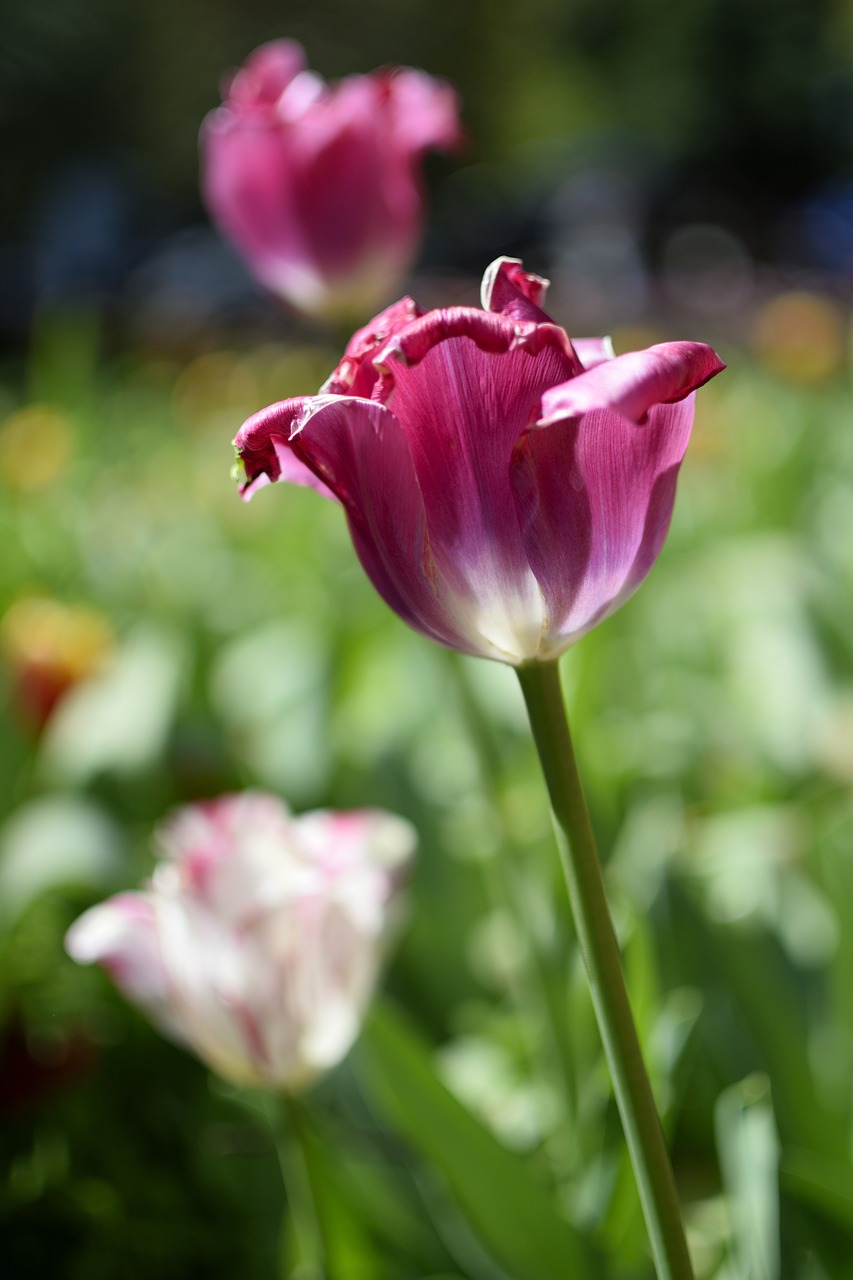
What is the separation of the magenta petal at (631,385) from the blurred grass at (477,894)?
1.28 ft

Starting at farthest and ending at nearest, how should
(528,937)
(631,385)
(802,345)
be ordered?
(802,345)
(528,937)
(631,385)

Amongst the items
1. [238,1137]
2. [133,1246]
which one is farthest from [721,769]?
[133,1246]

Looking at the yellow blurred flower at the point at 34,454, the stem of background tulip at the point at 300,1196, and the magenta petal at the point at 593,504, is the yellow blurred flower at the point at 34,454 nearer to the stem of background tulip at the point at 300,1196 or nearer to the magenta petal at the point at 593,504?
the stem of background tulip at the point at 300,1196

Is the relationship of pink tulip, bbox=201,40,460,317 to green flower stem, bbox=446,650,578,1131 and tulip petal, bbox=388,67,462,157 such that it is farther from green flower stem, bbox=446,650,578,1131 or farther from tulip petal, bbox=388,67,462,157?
green flower stem, bbox=446,650,578,1131

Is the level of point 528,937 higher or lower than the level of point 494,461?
lower

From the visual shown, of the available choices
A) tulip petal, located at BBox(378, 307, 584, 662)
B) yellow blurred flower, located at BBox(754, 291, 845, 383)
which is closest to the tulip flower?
tulip petal, located at BBox(378, 307, 584, 662)

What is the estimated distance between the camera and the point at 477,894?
1.22 meters

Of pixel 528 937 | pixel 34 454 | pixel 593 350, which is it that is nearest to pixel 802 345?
pixel 34 454

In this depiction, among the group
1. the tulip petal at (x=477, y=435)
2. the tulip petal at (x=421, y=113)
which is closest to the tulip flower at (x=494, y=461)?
the tulip petal at (x=477, y=435)

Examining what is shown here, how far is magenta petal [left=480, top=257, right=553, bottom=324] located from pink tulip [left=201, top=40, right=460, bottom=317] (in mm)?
549

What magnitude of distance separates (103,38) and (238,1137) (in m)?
24.4

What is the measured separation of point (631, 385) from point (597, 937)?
6.8 inches

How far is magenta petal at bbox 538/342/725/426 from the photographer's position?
38cm

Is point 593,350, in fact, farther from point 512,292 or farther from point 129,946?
point 129,946
